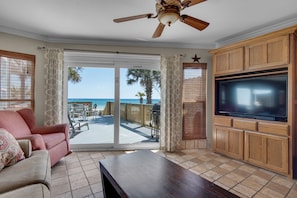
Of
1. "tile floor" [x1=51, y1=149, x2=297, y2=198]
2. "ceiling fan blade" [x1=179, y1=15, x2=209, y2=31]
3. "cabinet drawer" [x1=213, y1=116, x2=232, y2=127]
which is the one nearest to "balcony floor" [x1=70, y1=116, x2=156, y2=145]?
"tile floor" [x1=51, y1=149, x2=297, y2=198]

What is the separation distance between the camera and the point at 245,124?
3.10 m

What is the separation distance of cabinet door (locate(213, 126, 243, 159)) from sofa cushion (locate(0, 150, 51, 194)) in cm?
306

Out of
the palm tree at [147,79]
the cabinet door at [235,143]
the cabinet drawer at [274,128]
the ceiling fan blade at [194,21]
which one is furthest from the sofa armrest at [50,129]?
the cabinet drawer at [274,128]

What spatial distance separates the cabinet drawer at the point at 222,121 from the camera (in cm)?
337

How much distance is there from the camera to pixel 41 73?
3.49 meters

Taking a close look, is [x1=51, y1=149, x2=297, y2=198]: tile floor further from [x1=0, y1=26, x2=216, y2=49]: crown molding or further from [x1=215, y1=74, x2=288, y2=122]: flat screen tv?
[x1=0, y1=26, x2=216, y2=49]: crown molding

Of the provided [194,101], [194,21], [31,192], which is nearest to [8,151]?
[31,192]

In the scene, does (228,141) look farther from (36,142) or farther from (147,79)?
(36,142)

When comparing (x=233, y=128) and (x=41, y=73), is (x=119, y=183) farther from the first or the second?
(x=41, y=73)

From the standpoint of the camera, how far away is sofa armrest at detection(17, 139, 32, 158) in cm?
211

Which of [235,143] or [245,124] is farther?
[235,143]

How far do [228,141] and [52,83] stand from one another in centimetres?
367

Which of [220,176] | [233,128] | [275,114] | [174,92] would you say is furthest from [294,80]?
[174,92]

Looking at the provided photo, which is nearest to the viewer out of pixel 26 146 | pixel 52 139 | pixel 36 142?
pixel 26 146
